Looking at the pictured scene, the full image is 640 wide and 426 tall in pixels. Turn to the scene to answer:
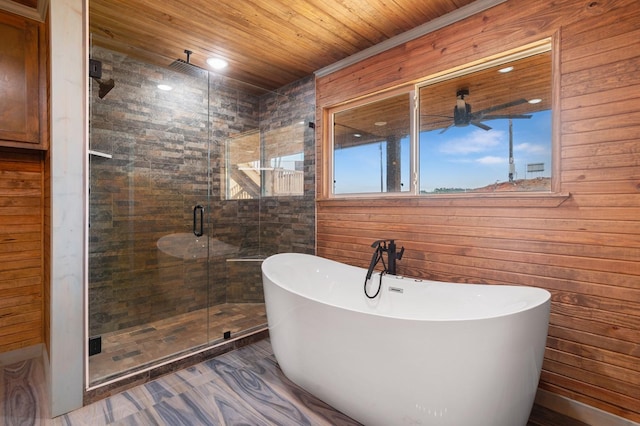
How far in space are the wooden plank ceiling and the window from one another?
0.51 metres

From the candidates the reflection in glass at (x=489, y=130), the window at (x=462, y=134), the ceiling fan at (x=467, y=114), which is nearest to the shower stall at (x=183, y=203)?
the window at (x=462, y=134)

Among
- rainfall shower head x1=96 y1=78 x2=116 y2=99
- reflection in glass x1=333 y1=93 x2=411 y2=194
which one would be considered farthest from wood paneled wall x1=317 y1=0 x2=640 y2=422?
rainfall shower head x1=96 y1=78 x2=116 y2=99

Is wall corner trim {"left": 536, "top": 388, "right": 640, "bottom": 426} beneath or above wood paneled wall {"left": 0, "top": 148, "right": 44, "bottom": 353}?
beneath

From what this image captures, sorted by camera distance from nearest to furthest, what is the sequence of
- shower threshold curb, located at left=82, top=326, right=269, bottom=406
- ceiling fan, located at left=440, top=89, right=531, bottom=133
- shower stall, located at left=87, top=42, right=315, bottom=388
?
shower threshold curb, located at left=82, top=326, right=269, bottom=406 → ceiling fan, located at left=440, top=89, right=531, bottom=133 → shower stall, located at left=87, top=42, right=315, bottom=388

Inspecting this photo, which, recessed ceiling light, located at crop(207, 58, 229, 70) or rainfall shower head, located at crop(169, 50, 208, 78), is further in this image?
recessed ceiling light, located at crop(207, 58, 229, 70)

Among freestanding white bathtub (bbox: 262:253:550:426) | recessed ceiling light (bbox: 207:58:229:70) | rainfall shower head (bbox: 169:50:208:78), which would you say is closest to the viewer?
freestanding white bathtub (bbox: 262:253:550:426)

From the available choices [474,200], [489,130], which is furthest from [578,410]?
[489,130]

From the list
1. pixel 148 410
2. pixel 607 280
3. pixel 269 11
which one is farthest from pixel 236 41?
pixel 607 280

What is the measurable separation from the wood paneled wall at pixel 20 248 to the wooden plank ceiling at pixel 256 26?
3.71 ft

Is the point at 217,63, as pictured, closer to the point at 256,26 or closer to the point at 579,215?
the point at 256,26

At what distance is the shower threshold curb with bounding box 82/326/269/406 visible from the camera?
1.94m

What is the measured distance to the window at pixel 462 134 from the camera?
80.3 inches

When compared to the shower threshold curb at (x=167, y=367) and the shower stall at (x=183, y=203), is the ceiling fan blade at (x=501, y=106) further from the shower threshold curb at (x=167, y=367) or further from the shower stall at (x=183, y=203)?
the shower threshold curb at (x=167, y=367)

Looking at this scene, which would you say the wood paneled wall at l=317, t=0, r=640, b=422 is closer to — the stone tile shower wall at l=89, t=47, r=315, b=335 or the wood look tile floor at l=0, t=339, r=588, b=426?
the wood look tile floor at l=0, t=339, r=588, b=426
